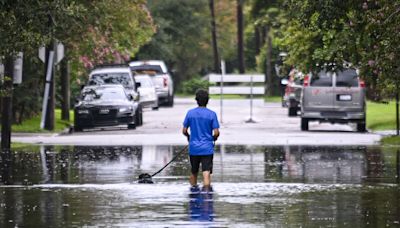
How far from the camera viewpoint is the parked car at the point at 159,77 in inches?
2313

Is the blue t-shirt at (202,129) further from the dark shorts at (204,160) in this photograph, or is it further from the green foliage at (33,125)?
the green foliage at (33,125)

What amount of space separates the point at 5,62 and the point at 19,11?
6.14m

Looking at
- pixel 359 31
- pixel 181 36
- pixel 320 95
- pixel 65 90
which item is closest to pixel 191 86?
pixel 181 36

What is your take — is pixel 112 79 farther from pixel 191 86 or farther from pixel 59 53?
pixel 191 86

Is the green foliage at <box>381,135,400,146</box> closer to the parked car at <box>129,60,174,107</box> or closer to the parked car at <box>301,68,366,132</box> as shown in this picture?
the parked car at <box>301,68,366,132</box>

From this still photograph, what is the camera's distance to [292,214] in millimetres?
15172

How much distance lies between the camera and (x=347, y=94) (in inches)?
1506

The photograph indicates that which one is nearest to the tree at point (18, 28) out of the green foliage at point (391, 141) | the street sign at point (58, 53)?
the green foliage at point (391, 141)

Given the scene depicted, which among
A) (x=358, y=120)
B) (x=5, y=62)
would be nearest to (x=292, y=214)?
(x=5, y=62)

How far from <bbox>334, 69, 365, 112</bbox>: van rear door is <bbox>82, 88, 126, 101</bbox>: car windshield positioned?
7.18 meters

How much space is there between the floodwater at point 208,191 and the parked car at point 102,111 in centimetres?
1140

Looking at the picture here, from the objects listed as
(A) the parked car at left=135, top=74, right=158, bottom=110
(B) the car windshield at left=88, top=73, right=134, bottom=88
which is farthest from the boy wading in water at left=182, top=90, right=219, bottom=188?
(A) the parked car at left=135, top=74, right=158, bottom=110

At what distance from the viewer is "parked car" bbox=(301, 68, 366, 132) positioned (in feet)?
125

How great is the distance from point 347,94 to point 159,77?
71.1 ft
